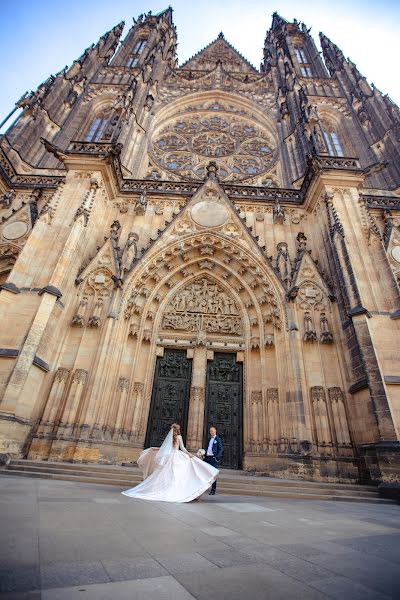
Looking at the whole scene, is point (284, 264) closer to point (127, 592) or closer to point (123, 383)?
point (123, 383)

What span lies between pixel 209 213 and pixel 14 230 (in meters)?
7.36

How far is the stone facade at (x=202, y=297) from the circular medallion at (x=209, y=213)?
0.21 ft

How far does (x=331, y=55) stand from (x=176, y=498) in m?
29.8

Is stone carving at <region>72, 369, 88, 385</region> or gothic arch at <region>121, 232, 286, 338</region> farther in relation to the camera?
gothic arch at <region>121, 232, 286, 338</region>

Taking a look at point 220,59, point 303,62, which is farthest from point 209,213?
point 303,62

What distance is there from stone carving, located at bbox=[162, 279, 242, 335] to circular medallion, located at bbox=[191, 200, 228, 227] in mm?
2481

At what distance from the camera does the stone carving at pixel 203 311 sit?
10.5m

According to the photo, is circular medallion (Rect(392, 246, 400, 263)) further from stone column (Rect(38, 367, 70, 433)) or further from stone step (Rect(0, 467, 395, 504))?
stone column (Rect(38, 367, 70, 433))

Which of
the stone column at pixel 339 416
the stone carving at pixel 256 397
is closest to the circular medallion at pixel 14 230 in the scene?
the stone carving at pixel 256 397

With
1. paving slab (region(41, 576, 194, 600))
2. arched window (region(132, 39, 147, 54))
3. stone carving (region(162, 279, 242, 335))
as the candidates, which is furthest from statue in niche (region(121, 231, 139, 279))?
arched window (region(132, 39, 147, 54))

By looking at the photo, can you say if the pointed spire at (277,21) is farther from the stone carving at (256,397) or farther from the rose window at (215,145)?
the stone carving at (256,397)

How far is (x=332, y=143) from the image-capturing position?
16734mm

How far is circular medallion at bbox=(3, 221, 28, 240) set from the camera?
1088cm

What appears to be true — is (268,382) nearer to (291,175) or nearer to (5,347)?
(5,347)
